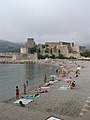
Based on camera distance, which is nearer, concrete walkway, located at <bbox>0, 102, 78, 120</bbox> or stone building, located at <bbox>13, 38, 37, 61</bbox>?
concrete walkway, located at <bbox>0, 102, 78, 120</bbox>

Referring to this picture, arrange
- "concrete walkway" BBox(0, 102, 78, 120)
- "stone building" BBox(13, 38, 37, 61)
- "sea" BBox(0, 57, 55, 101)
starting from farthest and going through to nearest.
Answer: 1. "stone building" BBox(13, 38, 37, 61)
2. "sea" BBox(0, 57, 55, 101)
3. "concrete walkway" BBox(0, 102, 78, 120)

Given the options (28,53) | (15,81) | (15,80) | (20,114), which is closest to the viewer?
(20,114)

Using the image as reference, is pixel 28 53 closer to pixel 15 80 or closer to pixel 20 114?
pixel 15 80

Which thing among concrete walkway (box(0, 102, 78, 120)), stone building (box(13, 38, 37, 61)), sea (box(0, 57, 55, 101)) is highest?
stone building (box(13, 38, 37, 61))

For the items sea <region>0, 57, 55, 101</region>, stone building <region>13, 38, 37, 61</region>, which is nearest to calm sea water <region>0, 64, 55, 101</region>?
sea <region>0, 57, 55, 101</region>

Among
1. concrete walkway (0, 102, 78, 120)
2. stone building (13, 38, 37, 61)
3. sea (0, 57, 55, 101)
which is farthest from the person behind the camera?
stone building (13, 38, 37, 61)

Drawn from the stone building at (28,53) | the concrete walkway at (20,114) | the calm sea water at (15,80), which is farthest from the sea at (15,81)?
the stone building at (28,53)

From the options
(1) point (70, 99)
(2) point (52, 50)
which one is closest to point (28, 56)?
(2) point (52, 50)

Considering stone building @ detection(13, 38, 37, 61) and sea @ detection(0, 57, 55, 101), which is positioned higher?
stone building @ detection(13, 38, 37, 61)

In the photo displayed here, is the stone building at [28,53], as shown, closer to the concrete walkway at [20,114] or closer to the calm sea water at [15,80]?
the calm sea water at [15,80]

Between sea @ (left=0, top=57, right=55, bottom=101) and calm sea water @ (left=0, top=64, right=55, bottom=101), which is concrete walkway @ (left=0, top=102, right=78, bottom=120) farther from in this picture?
calm sea water @ (left=0, top=64, right=55, bottom=101)

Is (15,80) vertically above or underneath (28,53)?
underneath

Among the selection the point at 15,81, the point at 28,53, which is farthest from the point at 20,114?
the point at 28,53

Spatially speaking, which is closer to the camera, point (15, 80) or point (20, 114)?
point (20, 114)
